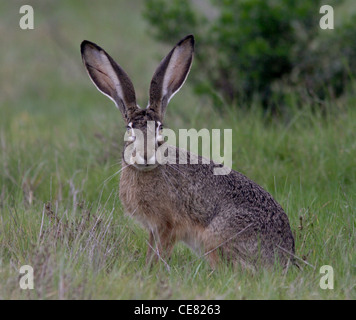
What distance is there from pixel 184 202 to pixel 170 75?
1067 millimetres

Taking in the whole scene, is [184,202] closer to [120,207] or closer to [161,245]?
[161,245]

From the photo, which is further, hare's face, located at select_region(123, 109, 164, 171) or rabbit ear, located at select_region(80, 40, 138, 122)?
rabbit ear, located at select_region(80, 40, 138, 122)

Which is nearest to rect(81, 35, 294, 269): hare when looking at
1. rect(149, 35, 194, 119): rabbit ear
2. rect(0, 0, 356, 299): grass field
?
rect(149, 35, 194, 119): rabbit ear

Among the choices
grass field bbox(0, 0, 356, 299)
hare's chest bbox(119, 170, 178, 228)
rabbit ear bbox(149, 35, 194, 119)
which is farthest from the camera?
hare's chest bbox(119, 170, 178, 228)

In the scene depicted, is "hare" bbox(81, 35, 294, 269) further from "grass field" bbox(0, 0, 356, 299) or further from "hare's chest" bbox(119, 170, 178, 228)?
"grass field" bbox(0, 0, 356, 299)

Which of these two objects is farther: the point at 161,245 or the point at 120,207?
the point at 120,207

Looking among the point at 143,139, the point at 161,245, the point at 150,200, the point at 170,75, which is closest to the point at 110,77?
the point at 170,75

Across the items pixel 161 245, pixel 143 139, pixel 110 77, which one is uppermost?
pixel 110 77

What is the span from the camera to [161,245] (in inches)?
210

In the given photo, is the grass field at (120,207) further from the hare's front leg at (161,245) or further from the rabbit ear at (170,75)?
the rabbit ear at (170,75)

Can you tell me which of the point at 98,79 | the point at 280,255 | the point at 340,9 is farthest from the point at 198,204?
the point at 340,9

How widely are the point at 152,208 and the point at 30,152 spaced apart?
3124 mm

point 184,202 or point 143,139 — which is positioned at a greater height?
point 143,139

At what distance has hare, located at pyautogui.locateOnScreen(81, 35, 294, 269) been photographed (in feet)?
17.2
